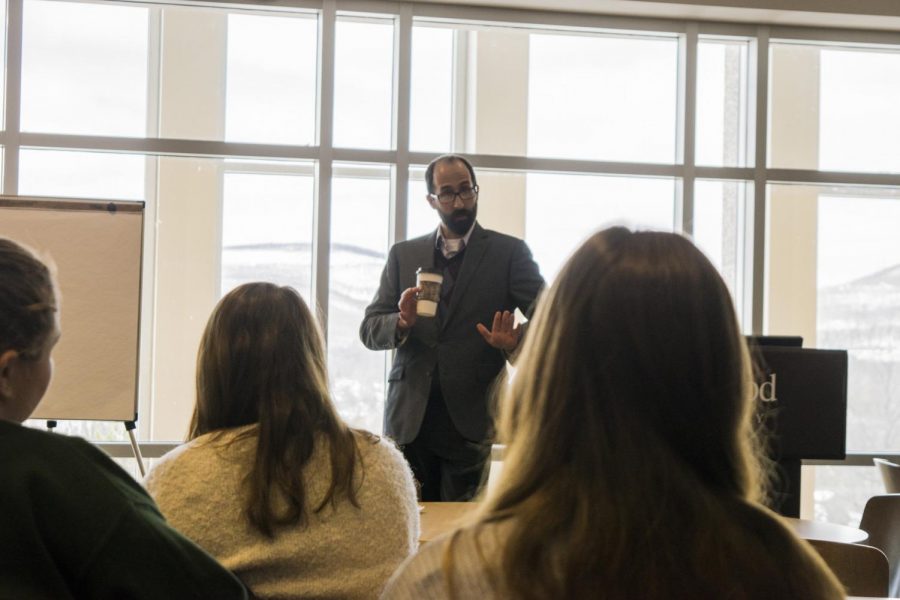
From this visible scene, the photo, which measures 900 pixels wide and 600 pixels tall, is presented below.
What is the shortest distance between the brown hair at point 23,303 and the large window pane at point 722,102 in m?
4.57

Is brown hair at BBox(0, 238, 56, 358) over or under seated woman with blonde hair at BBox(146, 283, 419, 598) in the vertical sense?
over

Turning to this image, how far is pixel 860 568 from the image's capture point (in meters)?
2.28

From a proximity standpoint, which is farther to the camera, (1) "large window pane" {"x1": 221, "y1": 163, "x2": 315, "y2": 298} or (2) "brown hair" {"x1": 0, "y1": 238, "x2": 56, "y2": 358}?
(1) "large window pane" {"x1": 221, "y1": 163, "x2": 315, "y2": 298}

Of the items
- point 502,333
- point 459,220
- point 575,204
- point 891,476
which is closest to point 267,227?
point 459,220

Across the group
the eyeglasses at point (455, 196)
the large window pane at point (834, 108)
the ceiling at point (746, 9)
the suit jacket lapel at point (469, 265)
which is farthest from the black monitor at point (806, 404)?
the ceiling at point (746, 9)

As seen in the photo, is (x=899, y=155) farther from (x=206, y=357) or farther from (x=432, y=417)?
(x=206, y=357)

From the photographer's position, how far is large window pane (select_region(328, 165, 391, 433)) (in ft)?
16.6

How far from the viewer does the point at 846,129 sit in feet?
17.9

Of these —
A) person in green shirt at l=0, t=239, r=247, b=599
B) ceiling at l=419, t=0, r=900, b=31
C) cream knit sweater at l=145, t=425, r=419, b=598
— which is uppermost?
ceiling at l=419, t=0, r=900, b=31

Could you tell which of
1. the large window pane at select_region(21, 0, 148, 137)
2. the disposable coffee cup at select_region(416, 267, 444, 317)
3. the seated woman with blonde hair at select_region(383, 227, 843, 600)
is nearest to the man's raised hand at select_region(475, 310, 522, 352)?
the disposable coffee cup at select_region(416, 267, 444, 317)

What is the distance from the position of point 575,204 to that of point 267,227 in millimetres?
1606

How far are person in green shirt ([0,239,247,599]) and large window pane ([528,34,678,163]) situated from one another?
14.1ft

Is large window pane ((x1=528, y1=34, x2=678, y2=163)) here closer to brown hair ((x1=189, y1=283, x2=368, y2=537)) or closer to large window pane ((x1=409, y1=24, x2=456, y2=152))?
large window pane ((x1=409, y1=24, x2=456, y2=152))

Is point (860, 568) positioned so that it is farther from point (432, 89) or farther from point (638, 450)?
point (432, 89)
